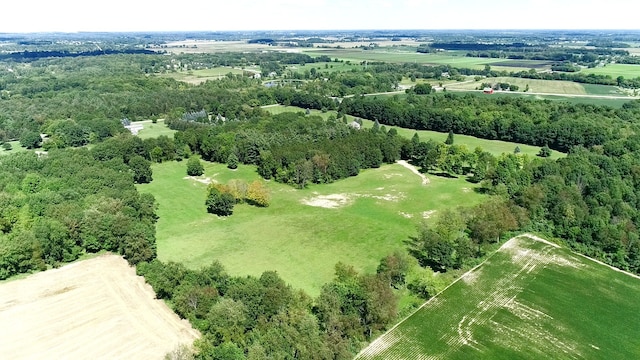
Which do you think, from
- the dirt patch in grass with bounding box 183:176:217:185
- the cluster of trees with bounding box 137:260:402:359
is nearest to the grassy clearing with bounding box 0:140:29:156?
the dirt patch in grass with bounding box 183:176:217:185

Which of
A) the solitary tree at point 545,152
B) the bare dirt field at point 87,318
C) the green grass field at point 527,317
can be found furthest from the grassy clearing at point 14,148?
the solitary tree at point 545,152

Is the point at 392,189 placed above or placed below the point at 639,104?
below

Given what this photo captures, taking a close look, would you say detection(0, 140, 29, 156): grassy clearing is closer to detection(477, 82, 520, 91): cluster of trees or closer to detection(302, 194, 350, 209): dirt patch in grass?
detection(302, 194, 350, 209): dirt patch in grass

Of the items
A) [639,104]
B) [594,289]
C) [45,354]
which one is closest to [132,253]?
[45,354]

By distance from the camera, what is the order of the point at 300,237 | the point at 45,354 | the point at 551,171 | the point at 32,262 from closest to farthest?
the point at 45,354
the point at 32,262
the point at 300,237
the point at 551,171

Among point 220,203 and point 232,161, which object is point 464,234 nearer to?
point 220,203

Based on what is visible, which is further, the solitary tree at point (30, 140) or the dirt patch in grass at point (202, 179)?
the solitary tree at point (30, 140)

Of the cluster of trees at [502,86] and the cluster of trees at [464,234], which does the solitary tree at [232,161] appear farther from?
the cluster of trees at [502,86]

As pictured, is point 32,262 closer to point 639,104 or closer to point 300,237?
point 300,237
